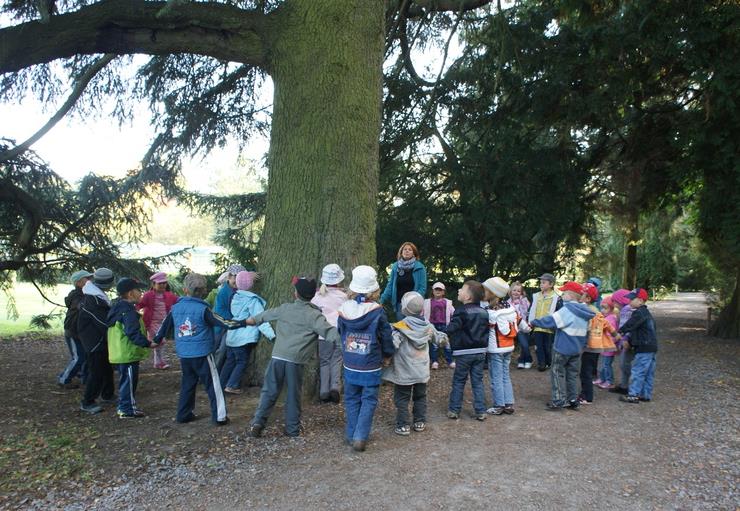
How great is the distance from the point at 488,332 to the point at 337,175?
2649 mm

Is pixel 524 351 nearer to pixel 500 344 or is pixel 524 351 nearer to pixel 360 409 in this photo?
pixel 500 344

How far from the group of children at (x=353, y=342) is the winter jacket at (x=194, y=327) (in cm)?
1

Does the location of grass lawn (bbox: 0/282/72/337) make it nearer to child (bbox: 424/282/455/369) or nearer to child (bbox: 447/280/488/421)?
child (bbox: 424/282/455/369)

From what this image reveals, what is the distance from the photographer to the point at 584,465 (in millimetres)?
5270

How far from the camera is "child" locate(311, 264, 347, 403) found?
6805 millimetres

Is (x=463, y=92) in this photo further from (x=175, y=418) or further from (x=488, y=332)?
(x=175, y=418)

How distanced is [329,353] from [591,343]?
3417 millimetres

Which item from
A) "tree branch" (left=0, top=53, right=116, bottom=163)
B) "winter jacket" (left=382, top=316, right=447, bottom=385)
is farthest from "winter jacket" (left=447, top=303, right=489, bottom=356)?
"tree branch" (left=0, top=53, right=116, bottom=163)

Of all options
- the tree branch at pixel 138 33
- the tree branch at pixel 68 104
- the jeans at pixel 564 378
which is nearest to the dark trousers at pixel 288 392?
the jeans at pixel 564 378

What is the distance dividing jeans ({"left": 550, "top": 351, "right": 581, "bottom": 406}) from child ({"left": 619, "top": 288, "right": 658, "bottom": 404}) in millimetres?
964

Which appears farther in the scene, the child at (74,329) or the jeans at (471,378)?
the child at (74,329)

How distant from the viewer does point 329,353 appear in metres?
7.18

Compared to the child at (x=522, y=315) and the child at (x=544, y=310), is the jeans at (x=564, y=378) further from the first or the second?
the child at (x=522, y=315)

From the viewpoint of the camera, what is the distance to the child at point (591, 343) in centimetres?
762
